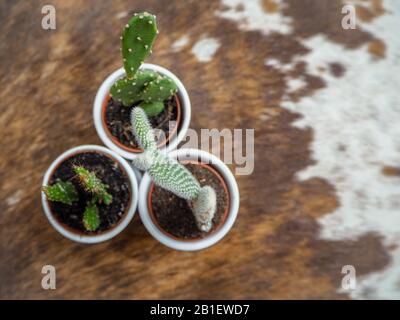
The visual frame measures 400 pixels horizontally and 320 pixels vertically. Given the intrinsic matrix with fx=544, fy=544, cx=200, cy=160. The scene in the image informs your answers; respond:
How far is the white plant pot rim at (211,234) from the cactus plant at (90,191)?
7 centimetres

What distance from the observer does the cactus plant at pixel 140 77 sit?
0.76 meters

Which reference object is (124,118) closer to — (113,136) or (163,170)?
(113,136)

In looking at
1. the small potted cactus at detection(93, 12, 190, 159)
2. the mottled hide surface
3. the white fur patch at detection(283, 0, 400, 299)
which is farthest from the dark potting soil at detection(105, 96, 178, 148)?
the white fur patch at detection(283, 0, 400, 299)

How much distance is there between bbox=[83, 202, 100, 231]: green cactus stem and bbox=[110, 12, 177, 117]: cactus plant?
0.60 feet

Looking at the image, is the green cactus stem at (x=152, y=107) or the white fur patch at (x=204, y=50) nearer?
the green cactus stem at (x=152, y=107)

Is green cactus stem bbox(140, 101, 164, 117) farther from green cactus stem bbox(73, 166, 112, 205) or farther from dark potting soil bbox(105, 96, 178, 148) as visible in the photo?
green cactus stem bbox(73, 166, 112, 205)

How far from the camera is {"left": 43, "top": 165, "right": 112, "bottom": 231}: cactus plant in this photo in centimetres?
85

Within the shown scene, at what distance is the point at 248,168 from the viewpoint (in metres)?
1.07

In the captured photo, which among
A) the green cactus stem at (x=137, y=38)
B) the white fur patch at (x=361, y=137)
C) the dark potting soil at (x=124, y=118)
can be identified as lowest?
the white fur patch at (x=361, y=137)

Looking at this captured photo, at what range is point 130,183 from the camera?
3.17 feet

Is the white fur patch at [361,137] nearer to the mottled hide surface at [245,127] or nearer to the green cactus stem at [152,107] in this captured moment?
the mottled hide surface at [245,127]

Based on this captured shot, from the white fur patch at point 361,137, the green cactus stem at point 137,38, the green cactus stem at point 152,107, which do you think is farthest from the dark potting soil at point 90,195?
the white fur patch at point 361,137
